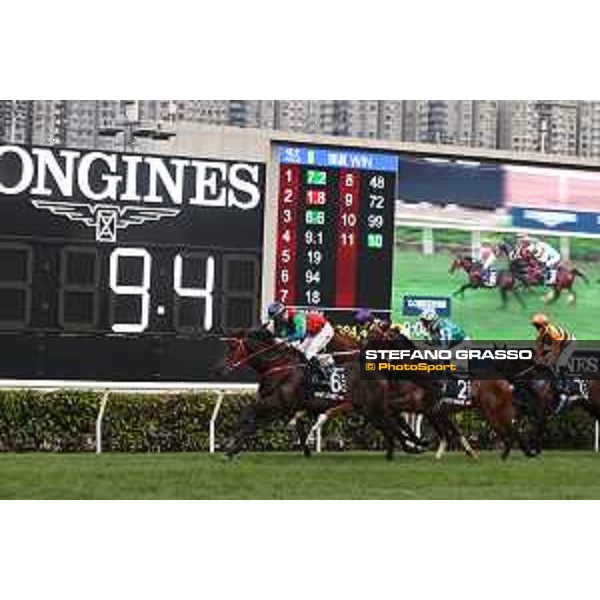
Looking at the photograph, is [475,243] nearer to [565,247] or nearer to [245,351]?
[565,247]

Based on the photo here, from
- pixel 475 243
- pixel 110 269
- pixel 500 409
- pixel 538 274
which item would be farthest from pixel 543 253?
pixel 110 269

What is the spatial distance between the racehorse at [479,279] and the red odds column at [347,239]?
673mm

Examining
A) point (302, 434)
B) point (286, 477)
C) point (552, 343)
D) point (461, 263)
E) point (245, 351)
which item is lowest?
point (286, 477)

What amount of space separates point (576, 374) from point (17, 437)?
3901 mm

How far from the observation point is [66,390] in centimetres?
931

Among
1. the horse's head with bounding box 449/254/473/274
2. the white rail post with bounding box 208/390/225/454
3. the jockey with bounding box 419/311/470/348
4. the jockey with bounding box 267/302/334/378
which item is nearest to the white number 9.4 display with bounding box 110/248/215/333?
the jockey with bounding box 267/302/334/378

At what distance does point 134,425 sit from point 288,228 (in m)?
1.66

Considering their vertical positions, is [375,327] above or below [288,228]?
below

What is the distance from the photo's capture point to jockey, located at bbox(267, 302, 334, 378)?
967 centimetres

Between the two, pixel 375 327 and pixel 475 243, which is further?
pixel 475 243

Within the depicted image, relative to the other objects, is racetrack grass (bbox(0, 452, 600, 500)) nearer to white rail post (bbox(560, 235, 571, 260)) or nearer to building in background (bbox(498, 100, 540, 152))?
white rail post (bbox(560, 235, 571, 260))

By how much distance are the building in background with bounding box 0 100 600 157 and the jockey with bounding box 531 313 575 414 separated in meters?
1.19

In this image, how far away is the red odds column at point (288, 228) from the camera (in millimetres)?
9703

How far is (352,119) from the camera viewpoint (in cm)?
930
